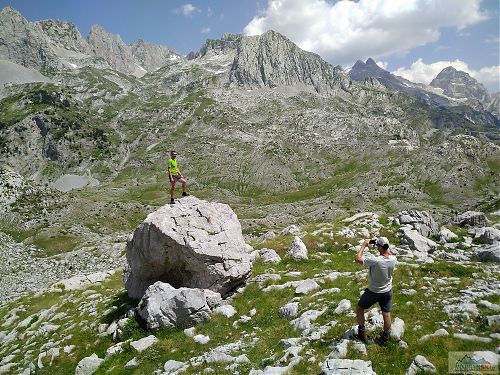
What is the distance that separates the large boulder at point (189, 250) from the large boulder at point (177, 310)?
3.16m

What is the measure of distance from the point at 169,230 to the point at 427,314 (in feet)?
58.1

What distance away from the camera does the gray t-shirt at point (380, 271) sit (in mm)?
13836

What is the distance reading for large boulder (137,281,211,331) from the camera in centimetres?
2172

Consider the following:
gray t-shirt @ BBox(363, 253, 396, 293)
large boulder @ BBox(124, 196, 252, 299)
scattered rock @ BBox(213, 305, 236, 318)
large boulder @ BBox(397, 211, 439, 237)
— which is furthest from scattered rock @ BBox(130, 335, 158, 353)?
large boulder @ BBox(397, 211, 439, 237)

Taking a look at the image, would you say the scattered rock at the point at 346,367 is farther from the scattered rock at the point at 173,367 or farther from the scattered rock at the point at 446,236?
the scattered rock at the point at 446,236

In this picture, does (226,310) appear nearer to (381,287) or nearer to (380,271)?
(381,287)

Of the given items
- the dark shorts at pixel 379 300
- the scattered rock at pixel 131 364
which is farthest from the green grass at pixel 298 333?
the dark shorts at pixel 379 300

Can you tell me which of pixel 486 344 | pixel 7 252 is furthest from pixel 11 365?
pixel 7 252

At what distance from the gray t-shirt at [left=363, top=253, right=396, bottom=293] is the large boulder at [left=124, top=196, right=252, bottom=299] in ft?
43.7

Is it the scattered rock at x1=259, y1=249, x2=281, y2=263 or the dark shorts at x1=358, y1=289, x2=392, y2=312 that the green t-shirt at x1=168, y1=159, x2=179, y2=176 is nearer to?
the scattered rock at x1=259, y1=249, x2=281, y2=263

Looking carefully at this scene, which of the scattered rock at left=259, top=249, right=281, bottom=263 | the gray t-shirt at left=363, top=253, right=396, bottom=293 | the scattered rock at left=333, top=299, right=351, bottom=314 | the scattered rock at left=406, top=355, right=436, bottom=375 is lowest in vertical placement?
the scattered rock at left=259, top=249, right=281, bottom=263

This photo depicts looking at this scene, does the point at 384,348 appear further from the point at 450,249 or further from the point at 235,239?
the point at 450,249

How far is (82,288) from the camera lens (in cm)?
4231

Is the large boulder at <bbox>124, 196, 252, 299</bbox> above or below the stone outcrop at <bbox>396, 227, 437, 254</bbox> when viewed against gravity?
above
